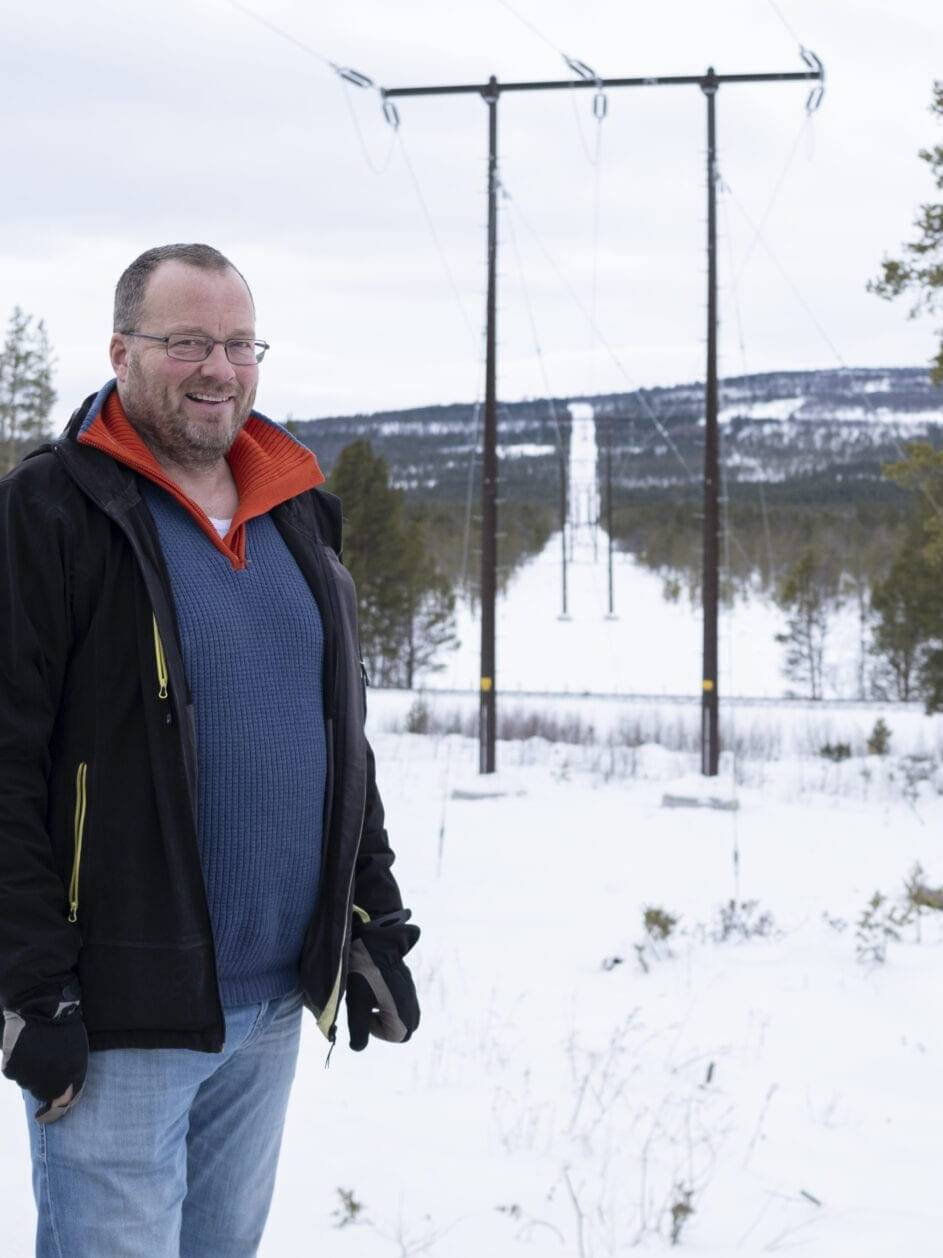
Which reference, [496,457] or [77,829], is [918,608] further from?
[77,829]

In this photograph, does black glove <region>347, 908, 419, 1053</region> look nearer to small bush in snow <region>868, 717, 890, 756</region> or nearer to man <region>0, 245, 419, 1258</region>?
man <region>0, 245, 419, 1258</region>

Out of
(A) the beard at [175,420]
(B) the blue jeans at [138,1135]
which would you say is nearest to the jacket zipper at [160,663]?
(A) the beard at [175,420]

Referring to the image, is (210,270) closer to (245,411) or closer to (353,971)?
(245,411)

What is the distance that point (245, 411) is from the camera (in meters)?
2.32

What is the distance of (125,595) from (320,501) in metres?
0.62

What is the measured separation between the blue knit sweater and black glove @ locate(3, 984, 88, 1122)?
292mm

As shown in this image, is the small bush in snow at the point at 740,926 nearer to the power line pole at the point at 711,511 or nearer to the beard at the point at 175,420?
the beard at the point at 175,420

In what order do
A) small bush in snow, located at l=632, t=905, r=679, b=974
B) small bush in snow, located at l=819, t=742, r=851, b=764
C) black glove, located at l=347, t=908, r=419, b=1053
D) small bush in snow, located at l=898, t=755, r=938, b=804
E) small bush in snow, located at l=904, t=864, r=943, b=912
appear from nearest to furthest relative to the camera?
black glove, located at l=347, t=908, r=419, b=1053, small bush in snow, located at l=632, t=905, r=679, b=974, small bush in snow, located at l=904, t=864, r=943, b=912, small bush in snow, located at l=898, t=755, r=938, b=804, small bush in snow, located at l=819, t=742, r=851, b=764

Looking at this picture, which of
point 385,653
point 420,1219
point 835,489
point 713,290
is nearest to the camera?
point 420,1219

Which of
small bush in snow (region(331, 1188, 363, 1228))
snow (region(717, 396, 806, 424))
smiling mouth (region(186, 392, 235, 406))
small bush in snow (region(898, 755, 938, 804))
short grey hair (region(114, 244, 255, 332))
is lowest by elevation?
small bush in snow (region(898, 755, 938, 804))

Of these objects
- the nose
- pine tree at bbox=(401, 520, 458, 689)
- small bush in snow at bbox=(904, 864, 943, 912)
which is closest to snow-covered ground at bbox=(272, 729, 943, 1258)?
small bush in snow at bbox=(904, 864, 943, 912)

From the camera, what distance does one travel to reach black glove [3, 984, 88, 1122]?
6.23ft

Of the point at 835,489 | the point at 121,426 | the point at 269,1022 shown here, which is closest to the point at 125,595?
the point at 121,426

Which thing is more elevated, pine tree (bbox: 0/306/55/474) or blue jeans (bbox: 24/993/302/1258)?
pine tree (bbox: 0/306/55/474)
